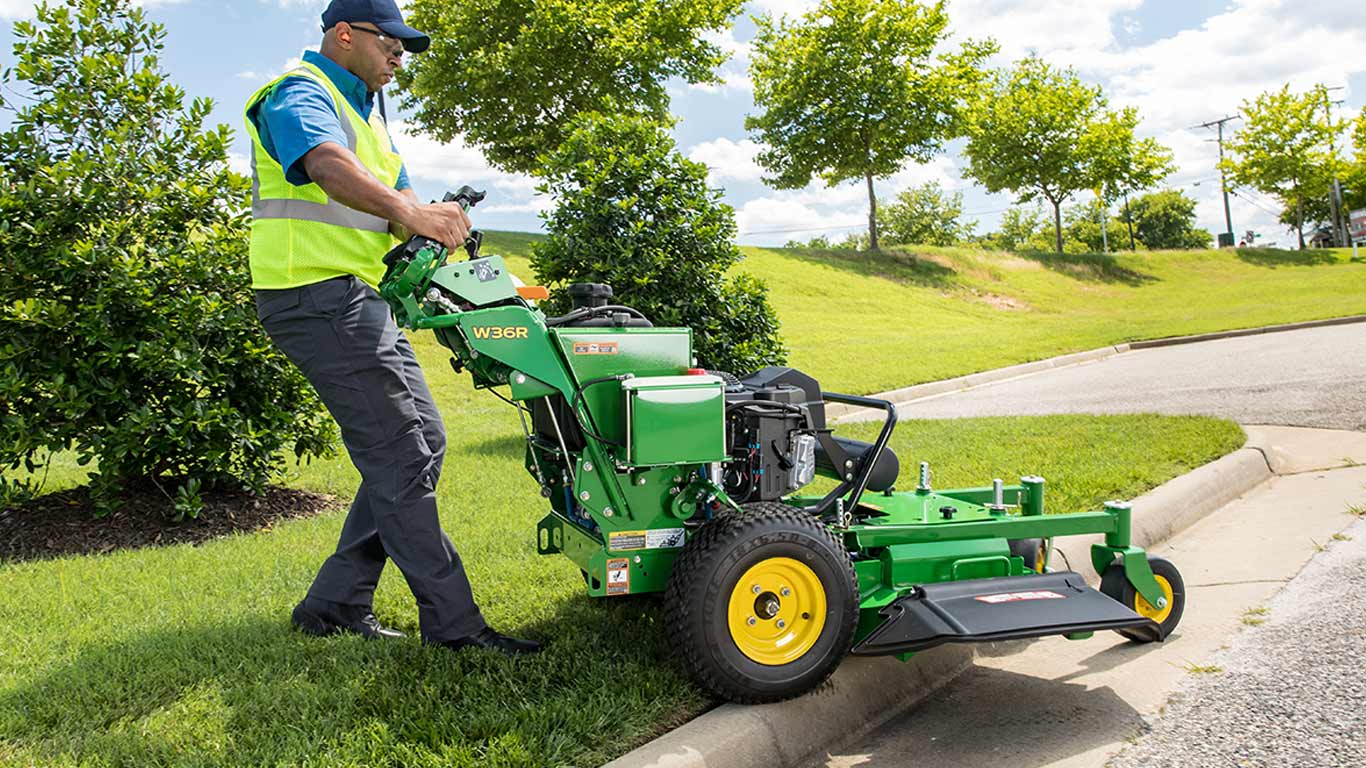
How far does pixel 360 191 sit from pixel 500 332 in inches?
22.7

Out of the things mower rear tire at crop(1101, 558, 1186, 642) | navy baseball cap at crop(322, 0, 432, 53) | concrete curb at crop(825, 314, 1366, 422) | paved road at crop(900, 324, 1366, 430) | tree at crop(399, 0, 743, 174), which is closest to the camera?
navy baseball cap at crop(322, 0, 432, 53)

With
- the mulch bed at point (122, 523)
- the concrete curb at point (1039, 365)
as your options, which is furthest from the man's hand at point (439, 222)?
the concrete curb at point (1039, 365)

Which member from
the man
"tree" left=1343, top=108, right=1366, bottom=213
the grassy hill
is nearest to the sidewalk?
the man

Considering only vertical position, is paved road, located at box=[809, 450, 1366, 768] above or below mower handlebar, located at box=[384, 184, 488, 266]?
below

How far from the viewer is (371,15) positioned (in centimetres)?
333

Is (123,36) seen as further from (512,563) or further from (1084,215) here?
(1084,215)

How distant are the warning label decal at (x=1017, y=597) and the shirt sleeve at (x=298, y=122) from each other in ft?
8.10

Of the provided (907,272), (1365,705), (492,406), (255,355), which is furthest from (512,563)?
(907,272)

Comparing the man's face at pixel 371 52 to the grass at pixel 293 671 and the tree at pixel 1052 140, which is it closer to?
the grass at pixel 293 671

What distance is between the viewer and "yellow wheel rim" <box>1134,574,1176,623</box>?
3.87m

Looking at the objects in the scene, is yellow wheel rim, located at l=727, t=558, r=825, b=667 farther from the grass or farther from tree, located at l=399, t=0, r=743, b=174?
tree, located at l=399, t=0, r=743, b=174

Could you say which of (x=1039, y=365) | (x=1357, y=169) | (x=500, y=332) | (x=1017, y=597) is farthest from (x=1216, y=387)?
(x=1357, y=169)

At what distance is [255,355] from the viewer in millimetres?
5906

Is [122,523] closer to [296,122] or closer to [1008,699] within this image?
[296,122]
